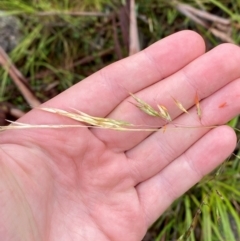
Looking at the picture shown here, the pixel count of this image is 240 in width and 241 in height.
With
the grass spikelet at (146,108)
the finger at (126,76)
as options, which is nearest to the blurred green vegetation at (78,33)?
the finger at (126,76)

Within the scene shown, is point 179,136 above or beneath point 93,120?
beneath

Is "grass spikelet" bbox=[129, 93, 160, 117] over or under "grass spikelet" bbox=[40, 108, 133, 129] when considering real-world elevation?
under

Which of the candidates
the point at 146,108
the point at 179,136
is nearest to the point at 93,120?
the point at 146,108

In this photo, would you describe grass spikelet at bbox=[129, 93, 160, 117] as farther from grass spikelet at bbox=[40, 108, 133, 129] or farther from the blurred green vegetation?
the blurred green vegetation

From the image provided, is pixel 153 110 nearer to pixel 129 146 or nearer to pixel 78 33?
pixel 129 146

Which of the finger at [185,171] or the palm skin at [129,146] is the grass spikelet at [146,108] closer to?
the palm skin at [129,146]

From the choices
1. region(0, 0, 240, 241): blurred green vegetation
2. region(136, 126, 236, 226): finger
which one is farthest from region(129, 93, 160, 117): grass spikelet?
region(0, 0, 240, 241): blurred green vegetation

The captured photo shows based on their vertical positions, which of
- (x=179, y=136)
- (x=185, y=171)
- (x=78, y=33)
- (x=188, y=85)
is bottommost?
(x=185, y=171)
